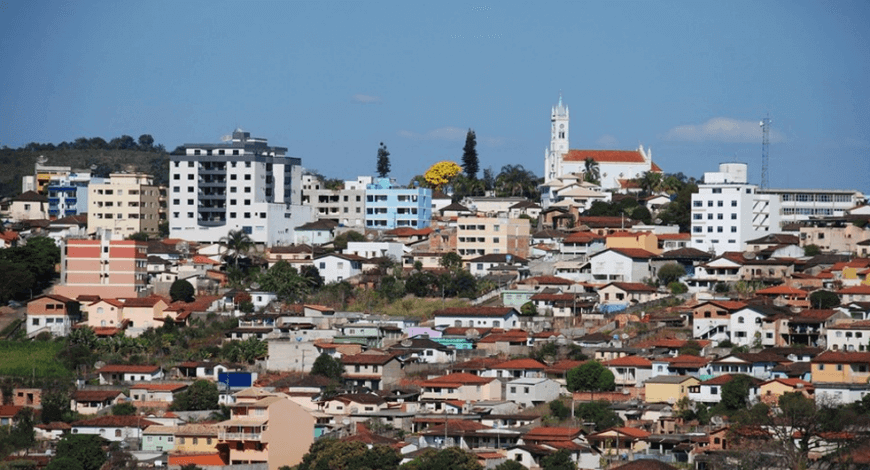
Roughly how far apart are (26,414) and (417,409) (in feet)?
36.6

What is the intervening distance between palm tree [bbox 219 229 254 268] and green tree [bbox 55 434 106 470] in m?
22.7

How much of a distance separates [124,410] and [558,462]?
14146 mm

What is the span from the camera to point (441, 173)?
297ft

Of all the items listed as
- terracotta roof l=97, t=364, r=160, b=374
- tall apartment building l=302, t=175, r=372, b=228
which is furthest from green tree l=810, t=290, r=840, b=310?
tall apartment building l=302, t=175, r=372, b=228

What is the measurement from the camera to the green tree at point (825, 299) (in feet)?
174

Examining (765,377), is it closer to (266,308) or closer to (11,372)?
(266,308)

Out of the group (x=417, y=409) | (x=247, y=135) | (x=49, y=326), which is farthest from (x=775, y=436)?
(x=247, y=135)

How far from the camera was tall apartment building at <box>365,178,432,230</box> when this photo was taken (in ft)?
249

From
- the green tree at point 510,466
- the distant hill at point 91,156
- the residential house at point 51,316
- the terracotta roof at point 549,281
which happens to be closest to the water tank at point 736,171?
the terracotta roof at point 549,281

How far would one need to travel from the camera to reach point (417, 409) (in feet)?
155

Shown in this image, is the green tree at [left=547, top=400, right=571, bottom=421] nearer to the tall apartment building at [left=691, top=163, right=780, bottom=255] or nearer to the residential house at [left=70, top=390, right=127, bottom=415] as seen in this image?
the residential house at [left=70, top=390, right=127, bottom=415]

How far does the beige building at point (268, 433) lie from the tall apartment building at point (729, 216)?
2622cm

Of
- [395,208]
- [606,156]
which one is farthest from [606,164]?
[395,208]

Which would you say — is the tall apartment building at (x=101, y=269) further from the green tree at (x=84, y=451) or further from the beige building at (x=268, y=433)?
the beige building at (x=268, y=433)
